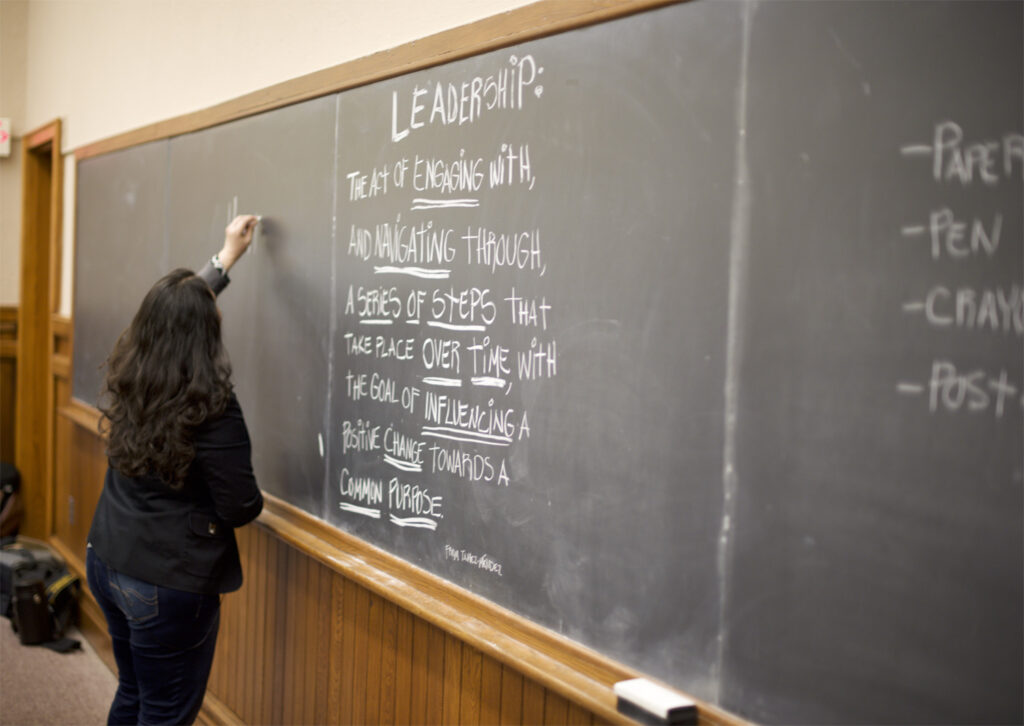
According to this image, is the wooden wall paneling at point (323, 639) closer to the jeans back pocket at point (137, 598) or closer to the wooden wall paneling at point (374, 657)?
the wooden wall paneling at point (374, 657)

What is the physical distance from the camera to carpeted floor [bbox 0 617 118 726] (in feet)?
12.7

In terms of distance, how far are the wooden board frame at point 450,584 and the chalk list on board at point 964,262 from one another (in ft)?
1.96

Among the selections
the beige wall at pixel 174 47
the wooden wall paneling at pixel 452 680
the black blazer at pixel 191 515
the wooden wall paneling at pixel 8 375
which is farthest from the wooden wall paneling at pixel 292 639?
the wooden wall paneling at pixel 8 375

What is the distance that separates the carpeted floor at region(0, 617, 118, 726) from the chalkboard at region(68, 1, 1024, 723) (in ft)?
7.01

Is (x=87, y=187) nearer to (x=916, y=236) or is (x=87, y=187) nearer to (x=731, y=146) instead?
(x=731, y=146)

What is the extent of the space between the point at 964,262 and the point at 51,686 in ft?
13.7

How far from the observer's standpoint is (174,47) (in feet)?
12.9

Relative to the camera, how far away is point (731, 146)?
1581 millimetres

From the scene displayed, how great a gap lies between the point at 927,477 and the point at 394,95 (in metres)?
1.65

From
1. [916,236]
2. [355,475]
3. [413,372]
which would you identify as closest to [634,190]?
[916,236]

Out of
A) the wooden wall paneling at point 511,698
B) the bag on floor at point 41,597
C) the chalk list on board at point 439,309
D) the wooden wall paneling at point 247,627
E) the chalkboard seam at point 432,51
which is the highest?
the chalkboard seam at point 432,51

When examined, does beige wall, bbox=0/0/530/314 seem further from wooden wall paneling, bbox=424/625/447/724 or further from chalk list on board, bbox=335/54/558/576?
wooden wall paneling, bbox=424/625/447/724

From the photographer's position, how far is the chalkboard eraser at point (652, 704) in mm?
1610

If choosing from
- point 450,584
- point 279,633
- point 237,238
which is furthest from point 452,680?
point 237,238
